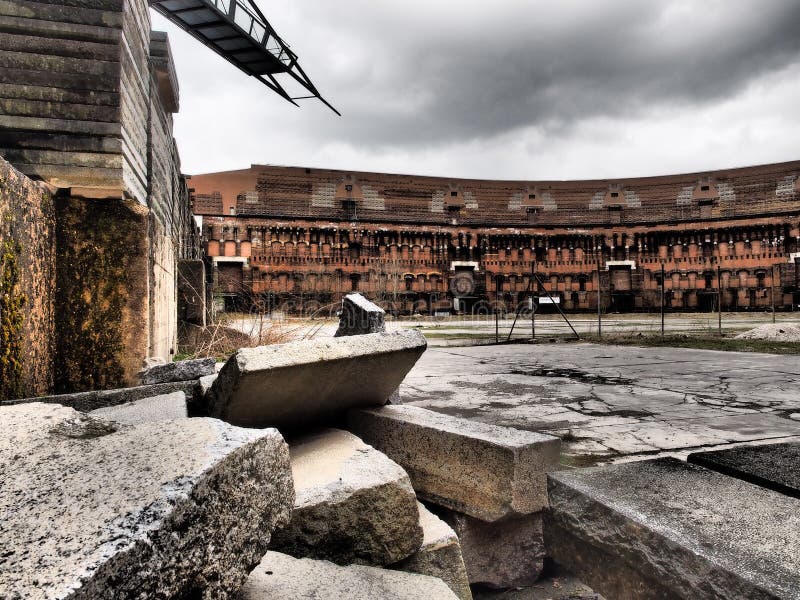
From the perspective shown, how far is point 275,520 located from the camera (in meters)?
1.14

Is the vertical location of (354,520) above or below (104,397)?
below

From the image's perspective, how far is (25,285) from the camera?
2898 millimetres

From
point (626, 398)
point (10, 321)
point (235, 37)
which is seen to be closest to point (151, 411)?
point (10, 321)

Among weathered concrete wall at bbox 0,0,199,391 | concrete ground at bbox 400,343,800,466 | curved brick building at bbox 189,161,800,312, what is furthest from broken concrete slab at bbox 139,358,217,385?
curved brick building at bbox 189,161,800,312

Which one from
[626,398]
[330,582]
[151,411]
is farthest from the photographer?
[626,398]

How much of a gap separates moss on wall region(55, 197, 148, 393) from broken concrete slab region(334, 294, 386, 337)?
1471mm

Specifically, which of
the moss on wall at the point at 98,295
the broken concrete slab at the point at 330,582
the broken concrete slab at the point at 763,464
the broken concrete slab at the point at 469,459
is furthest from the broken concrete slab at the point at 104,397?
the broken concrete slab at the point at 763,464

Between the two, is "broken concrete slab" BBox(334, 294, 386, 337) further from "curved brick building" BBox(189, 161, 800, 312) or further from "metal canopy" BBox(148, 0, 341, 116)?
"curved brick building" BBox(189, 161, 800, 312)

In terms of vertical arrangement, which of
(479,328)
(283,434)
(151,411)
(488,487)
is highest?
(151,411)

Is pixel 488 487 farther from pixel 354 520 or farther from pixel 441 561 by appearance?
pixel 354 520

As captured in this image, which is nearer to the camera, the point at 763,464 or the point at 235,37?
the point at 763,464

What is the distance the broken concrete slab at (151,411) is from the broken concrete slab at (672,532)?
152 centimetres

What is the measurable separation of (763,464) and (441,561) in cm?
134

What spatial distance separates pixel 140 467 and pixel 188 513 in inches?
7.4
